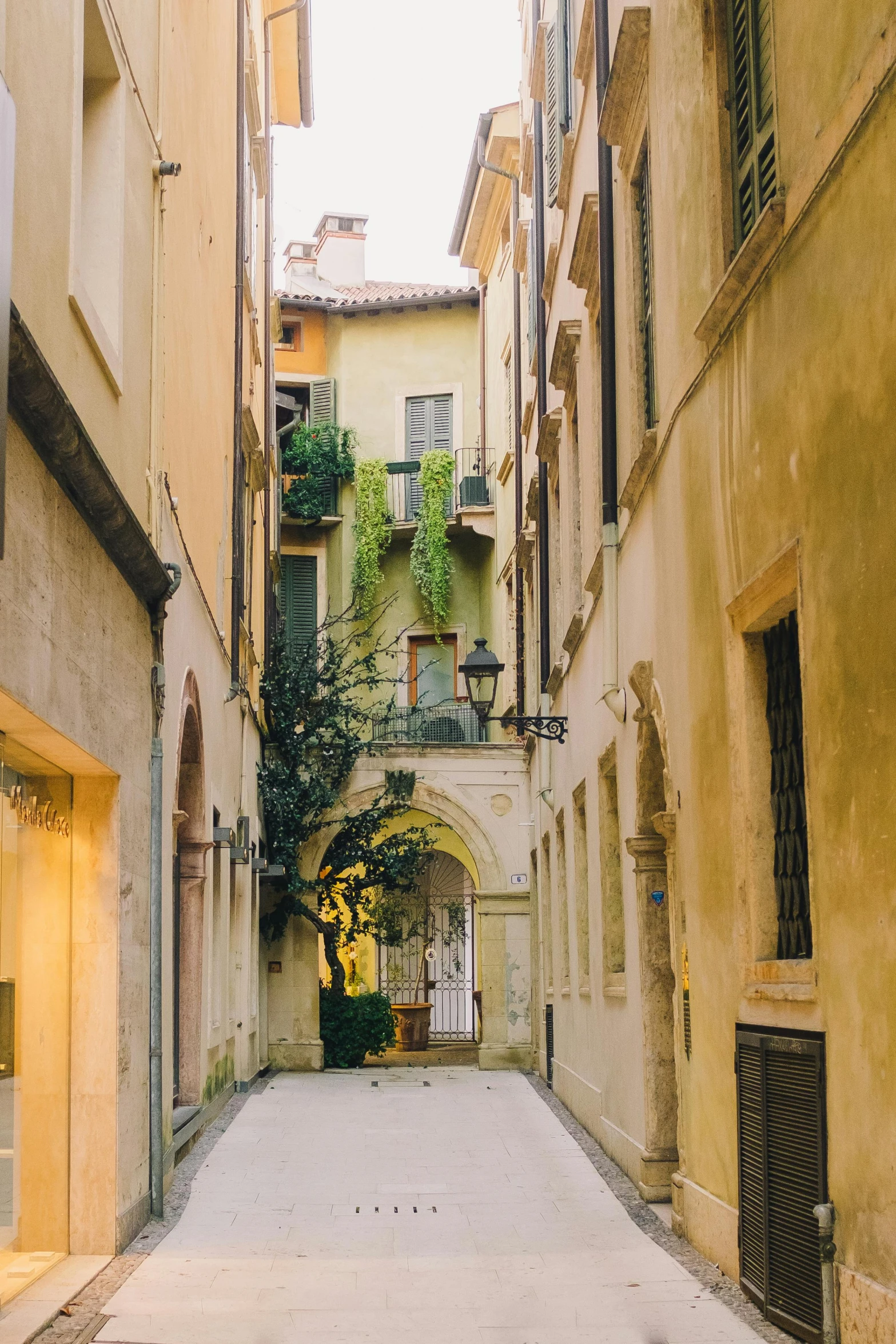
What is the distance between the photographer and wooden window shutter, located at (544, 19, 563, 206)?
17297 millimetres

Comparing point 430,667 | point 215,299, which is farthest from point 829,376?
point 430,667

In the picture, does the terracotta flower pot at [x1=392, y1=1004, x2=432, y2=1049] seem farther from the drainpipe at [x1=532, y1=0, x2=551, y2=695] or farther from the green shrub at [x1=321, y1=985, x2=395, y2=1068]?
the drainpipe at [x1=532, y1=0, x2=551, y2=695]

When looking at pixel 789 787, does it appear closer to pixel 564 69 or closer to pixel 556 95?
pixel 564 69

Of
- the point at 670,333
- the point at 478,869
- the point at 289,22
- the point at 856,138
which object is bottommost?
the point at 478,869

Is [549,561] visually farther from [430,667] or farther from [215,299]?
[430,667]

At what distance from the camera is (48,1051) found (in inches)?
318

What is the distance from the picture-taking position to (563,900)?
18.0 metres

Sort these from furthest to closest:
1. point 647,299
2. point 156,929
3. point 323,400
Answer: point 323,400 → point 647,299 → point 156,929

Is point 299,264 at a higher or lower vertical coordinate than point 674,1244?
higher

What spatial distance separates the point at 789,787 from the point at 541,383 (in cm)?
1177

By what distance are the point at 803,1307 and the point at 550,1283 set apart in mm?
1834

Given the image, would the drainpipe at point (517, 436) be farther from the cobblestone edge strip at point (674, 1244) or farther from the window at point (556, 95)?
the cobblestone edge strip at point (674, 1244)

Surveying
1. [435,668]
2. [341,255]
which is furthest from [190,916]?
[341,255]

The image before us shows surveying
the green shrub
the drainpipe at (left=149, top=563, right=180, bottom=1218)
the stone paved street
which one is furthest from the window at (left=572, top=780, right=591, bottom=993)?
the green shrub
